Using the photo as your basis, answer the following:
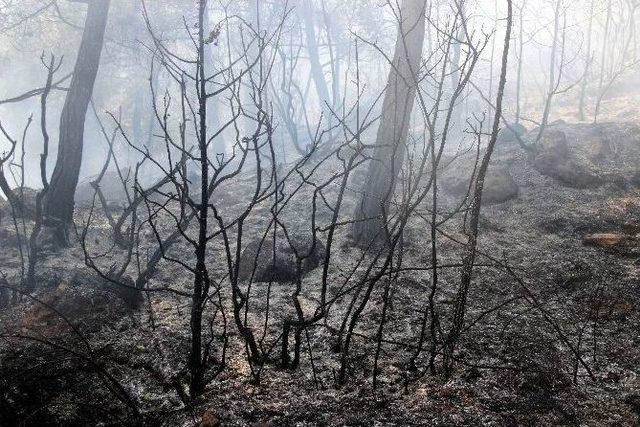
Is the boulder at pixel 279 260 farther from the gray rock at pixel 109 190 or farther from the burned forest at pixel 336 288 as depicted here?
the gray rock at pixel 109 190

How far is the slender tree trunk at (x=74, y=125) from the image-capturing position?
4914 millimetres

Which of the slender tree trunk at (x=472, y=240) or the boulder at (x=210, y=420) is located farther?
the slender tree trunk at (x=472, y=240)

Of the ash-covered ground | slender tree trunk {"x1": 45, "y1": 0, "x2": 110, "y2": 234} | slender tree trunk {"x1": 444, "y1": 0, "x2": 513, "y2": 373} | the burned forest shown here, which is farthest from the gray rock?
slender tree trunk {"x1": 444, "y1": 0, "x2": 513, "y2": 373}

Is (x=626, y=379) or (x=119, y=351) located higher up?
(x=626, y=379)

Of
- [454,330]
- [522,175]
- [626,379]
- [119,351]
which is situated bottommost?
[119,351]

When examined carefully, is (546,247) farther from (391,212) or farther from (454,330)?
(454,330)

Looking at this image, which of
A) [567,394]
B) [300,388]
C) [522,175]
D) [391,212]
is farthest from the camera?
[522,175]

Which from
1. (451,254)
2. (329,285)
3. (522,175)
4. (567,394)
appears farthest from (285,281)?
(522,175)

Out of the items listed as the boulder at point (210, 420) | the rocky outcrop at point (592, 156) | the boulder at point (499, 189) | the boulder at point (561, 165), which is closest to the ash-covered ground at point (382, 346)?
the boulder at point (210, 420)

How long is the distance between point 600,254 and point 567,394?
7.24 ft

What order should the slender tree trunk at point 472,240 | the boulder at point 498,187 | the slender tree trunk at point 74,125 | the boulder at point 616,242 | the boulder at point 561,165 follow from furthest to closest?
1. the boulder at point 561,165
2. the boulder at point 498,187
3. the slender tree trunk at point 74,125
4. the boulder at point 616,242
5. the slender tree trunk at point 472,240

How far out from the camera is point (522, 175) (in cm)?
630

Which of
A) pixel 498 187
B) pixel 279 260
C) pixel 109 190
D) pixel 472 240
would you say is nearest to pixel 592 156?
pixel 498 187

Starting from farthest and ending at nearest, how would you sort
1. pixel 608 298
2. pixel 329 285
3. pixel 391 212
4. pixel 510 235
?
pixel 391 212 → pixel 510 235 → pixel 329 285 → pixel 608 298
